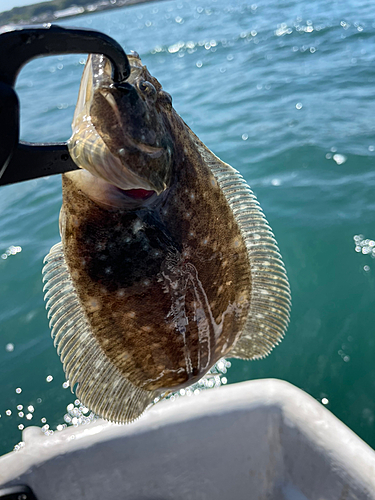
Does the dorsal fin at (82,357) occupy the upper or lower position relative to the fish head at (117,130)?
lower

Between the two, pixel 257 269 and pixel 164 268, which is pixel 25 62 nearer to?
pixel 164 268

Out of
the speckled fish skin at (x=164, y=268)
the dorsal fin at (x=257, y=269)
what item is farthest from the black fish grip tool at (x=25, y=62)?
the dorsal fin at (x=257, y=269)

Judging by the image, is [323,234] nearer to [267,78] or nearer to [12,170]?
[12,170]

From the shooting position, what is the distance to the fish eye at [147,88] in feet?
4.63

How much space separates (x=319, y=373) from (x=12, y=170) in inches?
176

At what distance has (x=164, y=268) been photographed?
5.63 feet

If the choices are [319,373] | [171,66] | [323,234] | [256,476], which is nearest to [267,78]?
[171,66]

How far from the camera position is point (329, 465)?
9.59 ft

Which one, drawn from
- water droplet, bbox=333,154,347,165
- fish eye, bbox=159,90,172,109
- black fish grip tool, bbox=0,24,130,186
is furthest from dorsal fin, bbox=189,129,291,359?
water droplet, bbox=333,154,347,165

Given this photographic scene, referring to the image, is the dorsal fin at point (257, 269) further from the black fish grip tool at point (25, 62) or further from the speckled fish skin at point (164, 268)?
the black fish grip tool at point (25, 62)

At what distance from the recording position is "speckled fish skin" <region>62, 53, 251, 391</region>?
5.22ft

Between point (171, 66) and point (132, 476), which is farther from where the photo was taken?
point (171, 66)

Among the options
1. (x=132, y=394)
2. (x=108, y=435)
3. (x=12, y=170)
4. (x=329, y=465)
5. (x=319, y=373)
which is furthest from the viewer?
(x=319, y=373)

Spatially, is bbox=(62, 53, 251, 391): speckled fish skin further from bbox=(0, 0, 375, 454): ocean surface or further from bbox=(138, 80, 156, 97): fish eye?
bbox=(0, 0, 375, 454): ocean surface
